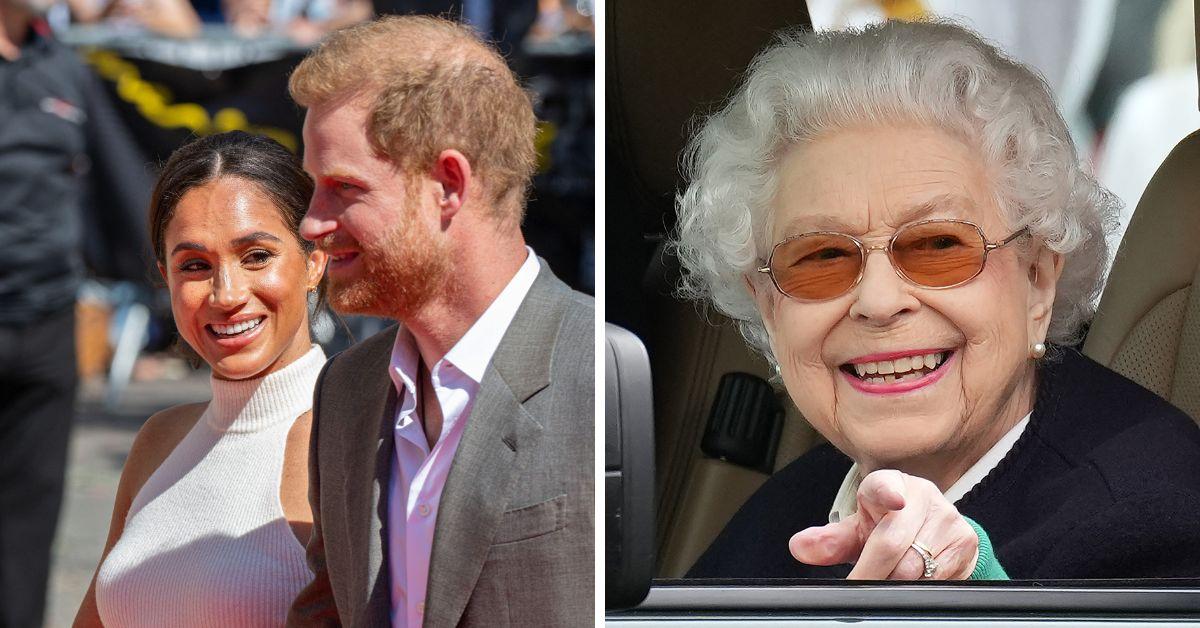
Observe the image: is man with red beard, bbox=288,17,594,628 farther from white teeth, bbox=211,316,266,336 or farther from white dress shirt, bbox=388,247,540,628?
white teeth, bbox=211,316,266,336

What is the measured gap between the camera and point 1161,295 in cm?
178

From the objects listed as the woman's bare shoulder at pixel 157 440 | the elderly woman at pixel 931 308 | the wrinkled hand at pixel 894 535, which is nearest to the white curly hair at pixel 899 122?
the elderly woman at pixel 931 308

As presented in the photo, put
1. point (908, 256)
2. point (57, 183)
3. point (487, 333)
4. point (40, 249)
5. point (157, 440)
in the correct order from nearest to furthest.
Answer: point (908, 256), point (487, 333), point (157, 440), point (40, 249), point (57, 183)

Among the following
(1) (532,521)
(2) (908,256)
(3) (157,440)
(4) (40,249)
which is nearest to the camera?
(2) (908,256)

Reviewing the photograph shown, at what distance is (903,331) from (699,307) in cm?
25

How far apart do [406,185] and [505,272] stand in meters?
0.20

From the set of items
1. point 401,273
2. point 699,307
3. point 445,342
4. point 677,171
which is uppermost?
point 677,171

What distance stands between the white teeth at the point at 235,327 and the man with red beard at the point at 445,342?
25 cm

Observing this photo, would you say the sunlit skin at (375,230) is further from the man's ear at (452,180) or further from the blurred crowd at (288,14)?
the blurred crowd at (288,14)

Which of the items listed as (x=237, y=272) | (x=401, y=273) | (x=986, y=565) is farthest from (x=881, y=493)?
(x=237, y=272)

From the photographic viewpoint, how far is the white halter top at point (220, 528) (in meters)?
2.28

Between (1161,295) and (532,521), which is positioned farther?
(532,521)

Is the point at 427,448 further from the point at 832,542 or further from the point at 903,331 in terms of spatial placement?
the point at 903,331

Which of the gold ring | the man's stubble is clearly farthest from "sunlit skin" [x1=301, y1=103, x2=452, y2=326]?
the gold ring
